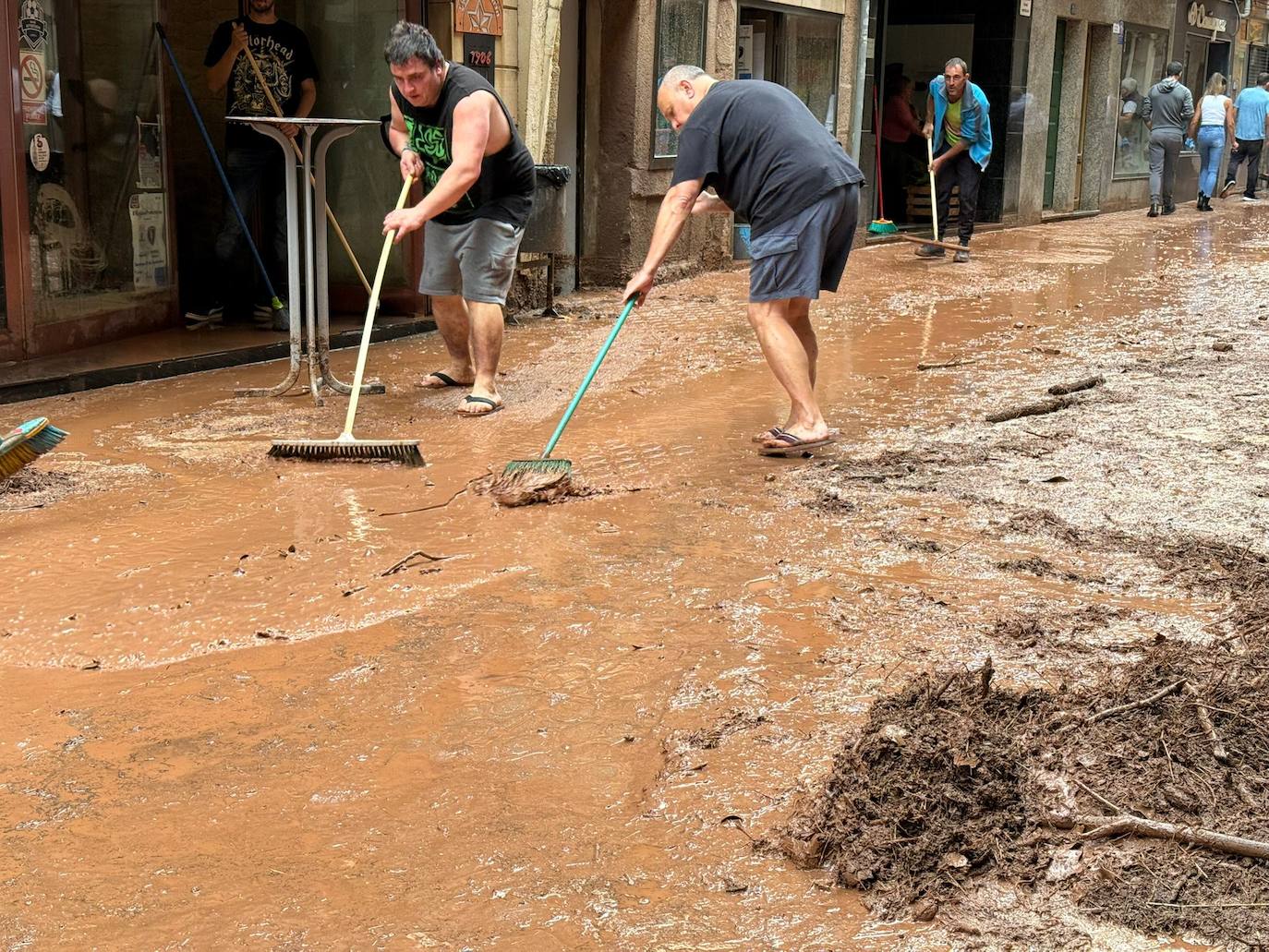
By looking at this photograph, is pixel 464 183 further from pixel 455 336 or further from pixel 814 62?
pixel 814 62

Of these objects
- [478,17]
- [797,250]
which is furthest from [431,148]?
[478,17]

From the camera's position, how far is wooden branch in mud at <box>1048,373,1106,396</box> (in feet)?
23.0

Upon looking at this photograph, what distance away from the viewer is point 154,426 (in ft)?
20.8

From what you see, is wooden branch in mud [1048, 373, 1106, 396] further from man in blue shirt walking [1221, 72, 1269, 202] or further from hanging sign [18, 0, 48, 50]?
man in blue shirt walking [1221, 72, 1269, 202]

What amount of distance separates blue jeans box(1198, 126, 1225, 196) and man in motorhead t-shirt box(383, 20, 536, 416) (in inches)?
717

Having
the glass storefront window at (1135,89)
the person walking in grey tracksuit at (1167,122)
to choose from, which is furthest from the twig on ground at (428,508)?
the glass storefront window at (1135,89)

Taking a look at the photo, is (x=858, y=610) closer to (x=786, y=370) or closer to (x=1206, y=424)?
(x=786, y=370)

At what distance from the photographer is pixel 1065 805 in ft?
8.79

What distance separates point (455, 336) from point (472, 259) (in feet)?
1.82

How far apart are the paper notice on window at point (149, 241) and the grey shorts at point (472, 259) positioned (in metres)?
2.75

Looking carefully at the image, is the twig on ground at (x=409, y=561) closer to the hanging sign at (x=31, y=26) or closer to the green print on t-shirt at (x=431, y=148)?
the green print on t-shirt at (x=431, y=148)

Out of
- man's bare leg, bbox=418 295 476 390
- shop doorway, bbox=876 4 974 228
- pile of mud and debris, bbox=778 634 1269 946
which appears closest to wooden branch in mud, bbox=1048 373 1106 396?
man's bare leg, bbox=418 295 476 390

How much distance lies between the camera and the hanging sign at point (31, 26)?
733 cm

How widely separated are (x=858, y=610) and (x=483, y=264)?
328 cm
